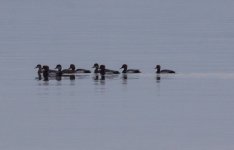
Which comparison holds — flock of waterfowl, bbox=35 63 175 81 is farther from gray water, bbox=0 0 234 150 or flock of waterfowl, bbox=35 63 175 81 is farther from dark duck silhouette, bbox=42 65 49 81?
gray water, bbox=0 0 234 150

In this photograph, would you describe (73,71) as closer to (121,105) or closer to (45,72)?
(45,72)

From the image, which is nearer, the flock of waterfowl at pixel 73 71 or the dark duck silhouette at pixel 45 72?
the dark duck silhouette at pixel 45 72

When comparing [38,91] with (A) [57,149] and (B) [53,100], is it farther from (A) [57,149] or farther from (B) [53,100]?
(A) [57,149]

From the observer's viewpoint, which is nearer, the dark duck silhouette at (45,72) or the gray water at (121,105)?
the gray water at (121,105)

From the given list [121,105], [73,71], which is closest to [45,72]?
[73,71]

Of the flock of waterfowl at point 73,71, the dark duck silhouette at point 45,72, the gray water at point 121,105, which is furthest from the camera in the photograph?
the flock of waterfowl at point 73,71

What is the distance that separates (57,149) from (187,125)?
439 cm

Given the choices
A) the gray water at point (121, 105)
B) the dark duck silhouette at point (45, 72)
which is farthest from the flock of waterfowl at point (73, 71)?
the gray water at point (121, 105)

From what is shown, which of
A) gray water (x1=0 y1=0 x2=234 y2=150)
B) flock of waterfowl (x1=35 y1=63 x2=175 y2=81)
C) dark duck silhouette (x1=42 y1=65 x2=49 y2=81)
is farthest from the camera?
flock of waterfowl (x1=35 y1=63 x2=175 y2=81)

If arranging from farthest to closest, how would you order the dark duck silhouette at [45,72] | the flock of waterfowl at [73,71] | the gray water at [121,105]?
the flock of waterfowl at [73,71] → the dark duck silhouette at [45,72] → the gray water at [121,105]

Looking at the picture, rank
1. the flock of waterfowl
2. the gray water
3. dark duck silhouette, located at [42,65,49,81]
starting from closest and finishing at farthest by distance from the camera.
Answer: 1. the gray water
2. dark duck silhouette, located at [42,65,49,81]
3. the flock of waterfowl

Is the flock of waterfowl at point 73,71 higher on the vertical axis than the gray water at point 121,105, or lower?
higher

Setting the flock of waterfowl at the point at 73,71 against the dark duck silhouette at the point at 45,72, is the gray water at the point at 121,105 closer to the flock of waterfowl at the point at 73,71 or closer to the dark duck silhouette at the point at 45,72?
the flock of waterfowl at the point at 73,71

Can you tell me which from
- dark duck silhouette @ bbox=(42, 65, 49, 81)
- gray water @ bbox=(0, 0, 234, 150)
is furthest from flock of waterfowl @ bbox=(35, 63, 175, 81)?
gray water @ bbox=(0, 0, 234, 150)
